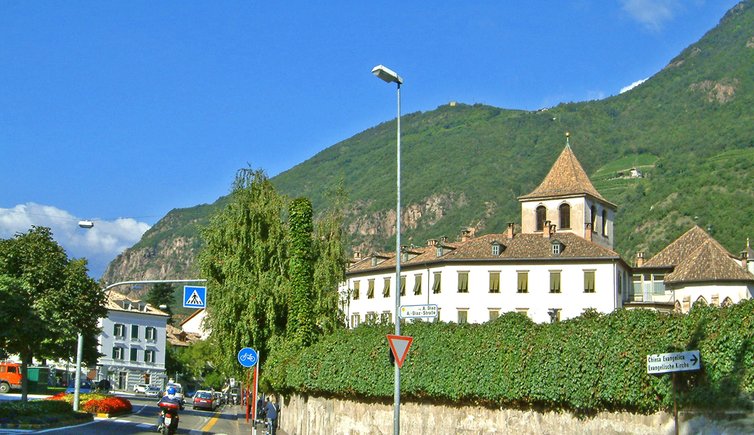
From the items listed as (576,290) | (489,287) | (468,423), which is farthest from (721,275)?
(468,423)

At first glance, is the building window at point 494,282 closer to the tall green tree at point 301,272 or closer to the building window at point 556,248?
the building window at point 556,248

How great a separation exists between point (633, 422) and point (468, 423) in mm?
6926

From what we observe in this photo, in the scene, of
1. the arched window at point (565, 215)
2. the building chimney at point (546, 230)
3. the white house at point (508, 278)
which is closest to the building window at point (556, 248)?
the white house at point (508, 278)

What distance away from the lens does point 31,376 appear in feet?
218

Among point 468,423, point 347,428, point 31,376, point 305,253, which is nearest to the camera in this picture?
point 468,423

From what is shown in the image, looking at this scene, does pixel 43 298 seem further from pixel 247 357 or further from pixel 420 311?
pixel 420 311

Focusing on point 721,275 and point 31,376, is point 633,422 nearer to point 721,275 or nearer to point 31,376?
point 31,376

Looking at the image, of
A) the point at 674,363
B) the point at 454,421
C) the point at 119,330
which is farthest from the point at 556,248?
the point at 674,363

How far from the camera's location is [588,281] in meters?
81.5

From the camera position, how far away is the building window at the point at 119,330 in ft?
373

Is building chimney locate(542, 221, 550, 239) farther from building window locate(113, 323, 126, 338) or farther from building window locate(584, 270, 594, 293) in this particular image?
building window locate(113, 323, 126, 338)

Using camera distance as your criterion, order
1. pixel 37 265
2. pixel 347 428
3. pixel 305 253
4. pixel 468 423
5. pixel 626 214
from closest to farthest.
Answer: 1. pixel 468 423
2. pixel 347 428
3. pixel 37 265
4. pixel 305 253
5. pixel 626 214

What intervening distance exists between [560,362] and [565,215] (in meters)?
77.3

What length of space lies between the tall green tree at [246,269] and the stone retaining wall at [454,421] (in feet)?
15.4
